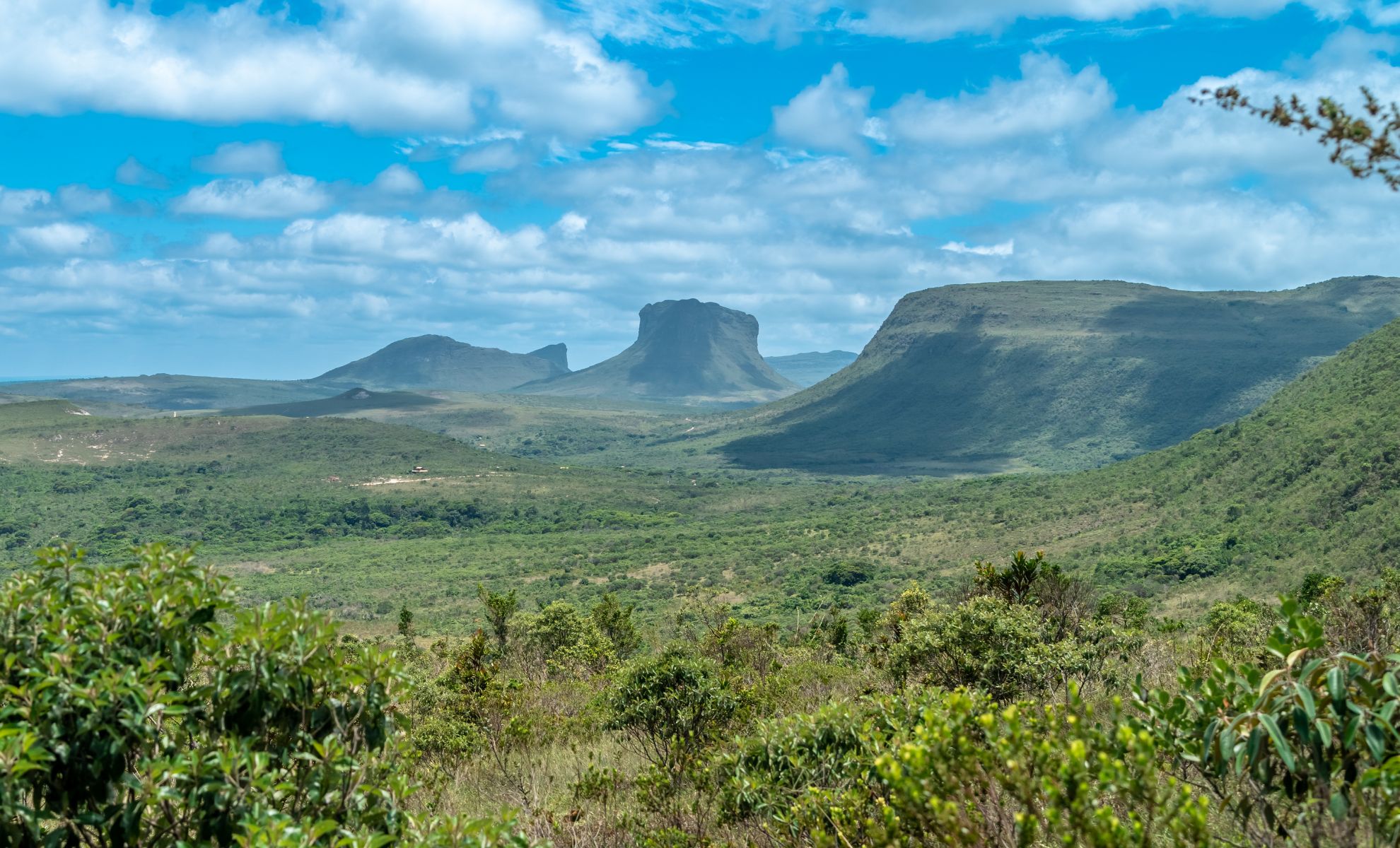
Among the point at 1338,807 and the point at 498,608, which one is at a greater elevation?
the point at 1338,807

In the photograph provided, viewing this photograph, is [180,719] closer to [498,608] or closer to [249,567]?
[498,608]

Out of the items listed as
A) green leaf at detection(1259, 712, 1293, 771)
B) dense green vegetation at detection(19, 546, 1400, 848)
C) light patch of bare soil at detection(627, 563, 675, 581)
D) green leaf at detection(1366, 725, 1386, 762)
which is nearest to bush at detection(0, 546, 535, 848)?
dense green vegetation at detection(19, 546, 1400, 848)

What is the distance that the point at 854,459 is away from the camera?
172 meters

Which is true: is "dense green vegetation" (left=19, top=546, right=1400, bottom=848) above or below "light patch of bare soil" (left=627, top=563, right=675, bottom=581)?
above

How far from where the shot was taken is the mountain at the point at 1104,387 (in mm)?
163375

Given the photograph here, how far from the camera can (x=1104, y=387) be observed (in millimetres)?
177250

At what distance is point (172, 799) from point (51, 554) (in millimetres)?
1527

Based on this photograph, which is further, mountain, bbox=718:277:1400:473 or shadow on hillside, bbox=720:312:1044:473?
shadow on hillside, bbox=720:312:1044:473

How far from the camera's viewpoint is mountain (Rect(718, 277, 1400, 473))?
163 metres

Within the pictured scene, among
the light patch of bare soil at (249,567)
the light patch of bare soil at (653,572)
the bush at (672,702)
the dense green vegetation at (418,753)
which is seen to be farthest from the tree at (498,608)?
the light patch of bare soil at (249,567)

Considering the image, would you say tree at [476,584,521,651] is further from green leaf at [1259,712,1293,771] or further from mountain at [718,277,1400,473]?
mountain at [718,277,1400,473]

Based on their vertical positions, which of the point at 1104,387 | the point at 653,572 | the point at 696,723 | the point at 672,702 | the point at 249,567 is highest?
the point at 1104,387

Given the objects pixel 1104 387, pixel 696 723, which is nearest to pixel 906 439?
pixel 1104 387

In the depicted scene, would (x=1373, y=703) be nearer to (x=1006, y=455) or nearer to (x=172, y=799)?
(x=172, y=799)
